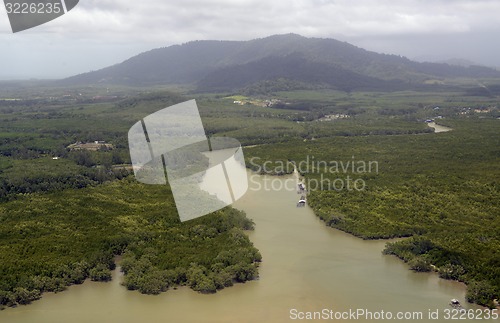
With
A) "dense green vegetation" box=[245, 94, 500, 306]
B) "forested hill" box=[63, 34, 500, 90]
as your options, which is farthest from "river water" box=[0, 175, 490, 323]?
"forested hill" box=[63, 34, 500, 90]

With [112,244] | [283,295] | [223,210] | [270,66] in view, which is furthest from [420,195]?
[270,66]

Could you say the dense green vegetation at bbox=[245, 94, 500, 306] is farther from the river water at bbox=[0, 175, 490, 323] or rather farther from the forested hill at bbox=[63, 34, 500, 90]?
the forested hill at bbox=[63, 34, 500, 90]

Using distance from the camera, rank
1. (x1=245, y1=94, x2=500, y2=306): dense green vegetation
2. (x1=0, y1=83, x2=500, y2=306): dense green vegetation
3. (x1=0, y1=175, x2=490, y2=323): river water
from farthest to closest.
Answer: (x1=245, y1=94, x2=500, y2=306): dense green vegetation
(x1=0, y1=83, x2=500, y2=306): dense green vegetation
(x1=0, y1=175, x2=490, y2=323): river water

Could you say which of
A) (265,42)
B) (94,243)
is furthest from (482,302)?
(265,42)

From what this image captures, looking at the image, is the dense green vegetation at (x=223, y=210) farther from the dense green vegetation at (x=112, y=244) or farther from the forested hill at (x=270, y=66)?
the forested hill at (x=270, y=66)

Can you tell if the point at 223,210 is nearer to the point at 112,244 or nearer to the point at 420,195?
the point at 112,244

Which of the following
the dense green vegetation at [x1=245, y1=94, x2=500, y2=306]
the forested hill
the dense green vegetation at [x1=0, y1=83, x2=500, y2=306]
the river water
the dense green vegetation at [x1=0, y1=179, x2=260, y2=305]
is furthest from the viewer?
the forested hill

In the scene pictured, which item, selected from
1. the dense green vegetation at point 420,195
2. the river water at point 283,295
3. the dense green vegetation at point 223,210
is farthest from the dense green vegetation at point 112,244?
the dense green vegetation at point 420,195
